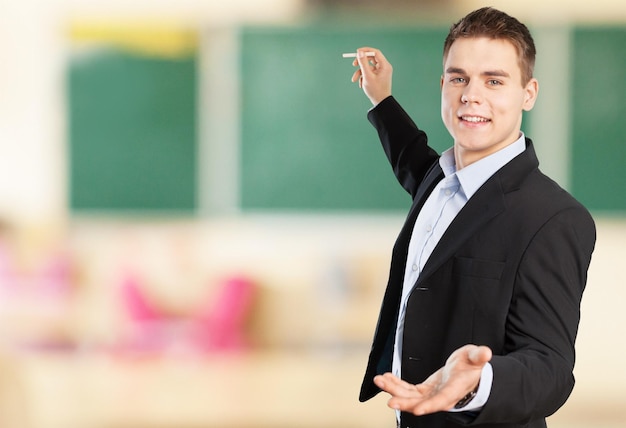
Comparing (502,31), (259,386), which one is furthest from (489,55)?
(259,386)

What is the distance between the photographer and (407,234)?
159 cm

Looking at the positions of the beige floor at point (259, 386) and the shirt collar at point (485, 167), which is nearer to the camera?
the shirt collar at point (485, 167)

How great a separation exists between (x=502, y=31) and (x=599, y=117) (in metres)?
4.56

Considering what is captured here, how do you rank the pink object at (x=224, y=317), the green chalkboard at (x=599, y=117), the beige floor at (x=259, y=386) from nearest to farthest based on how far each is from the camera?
the beige floor at (x=259, y=386) → the green chalkboard at (x=599, y=117) → the pink object at (x=224, y=317)

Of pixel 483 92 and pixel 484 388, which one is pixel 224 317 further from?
pixel 484 388

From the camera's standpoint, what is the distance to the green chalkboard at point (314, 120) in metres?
5.79

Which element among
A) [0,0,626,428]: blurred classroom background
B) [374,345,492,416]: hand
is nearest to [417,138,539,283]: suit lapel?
[374,345,492,416]: hand

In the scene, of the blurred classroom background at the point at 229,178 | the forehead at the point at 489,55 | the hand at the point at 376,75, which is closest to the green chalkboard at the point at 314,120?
the blurred classroom background at the point at 229,178

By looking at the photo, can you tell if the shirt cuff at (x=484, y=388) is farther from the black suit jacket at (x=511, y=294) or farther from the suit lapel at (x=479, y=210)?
the suit lapel at (x=479, y=210)

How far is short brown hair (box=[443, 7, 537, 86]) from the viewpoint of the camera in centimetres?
142

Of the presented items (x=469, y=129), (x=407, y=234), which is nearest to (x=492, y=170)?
(x=469, y=129)

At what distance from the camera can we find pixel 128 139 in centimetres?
589

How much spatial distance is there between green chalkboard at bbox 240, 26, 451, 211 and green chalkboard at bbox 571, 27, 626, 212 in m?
0.86

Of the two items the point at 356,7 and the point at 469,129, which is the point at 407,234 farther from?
the point at 356,7
